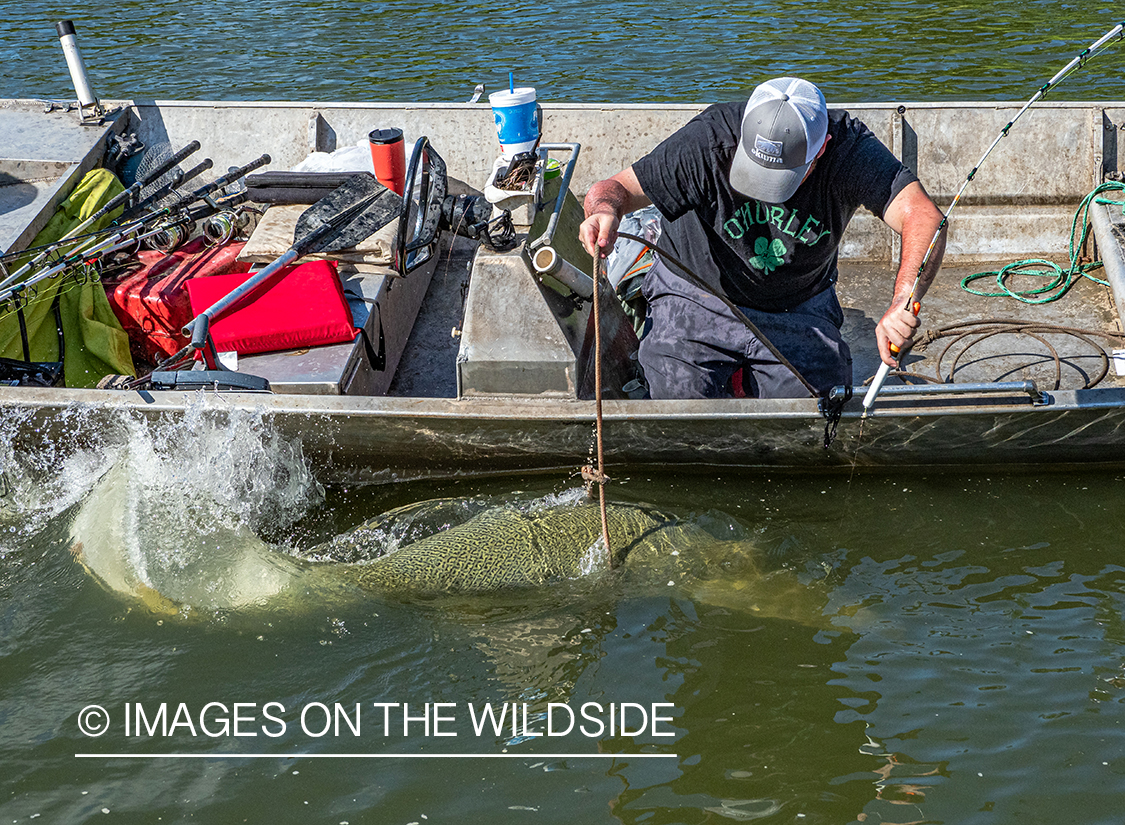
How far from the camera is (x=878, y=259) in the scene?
248 inches

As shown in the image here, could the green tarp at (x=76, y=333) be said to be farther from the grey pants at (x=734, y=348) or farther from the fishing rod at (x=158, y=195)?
the grey pants at (x=734, y=348)

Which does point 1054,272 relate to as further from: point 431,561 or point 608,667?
point 431,561

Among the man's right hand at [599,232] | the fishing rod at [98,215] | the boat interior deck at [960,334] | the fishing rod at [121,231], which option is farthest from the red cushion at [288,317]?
the man's right hand at [599,232]

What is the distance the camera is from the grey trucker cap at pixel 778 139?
12.9 ft

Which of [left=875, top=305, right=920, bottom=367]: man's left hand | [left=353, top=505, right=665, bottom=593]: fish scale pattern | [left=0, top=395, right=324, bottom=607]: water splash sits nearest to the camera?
[left=875, top=305, right=920, bottom=367]: man's left hand

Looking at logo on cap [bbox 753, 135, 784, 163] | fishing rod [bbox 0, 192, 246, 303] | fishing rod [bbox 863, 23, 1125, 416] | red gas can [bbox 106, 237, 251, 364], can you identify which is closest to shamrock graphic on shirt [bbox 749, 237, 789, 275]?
logo on cap [bbox 753, 135, 784, 163]

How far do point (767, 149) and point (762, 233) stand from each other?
0.46 meters

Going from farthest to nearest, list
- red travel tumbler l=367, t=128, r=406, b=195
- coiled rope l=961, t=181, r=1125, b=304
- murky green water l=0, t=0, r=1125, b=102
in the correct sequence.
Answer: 1. murky green water l=0, t=0, r=1125, b=102
2. coiled rope l=961, t=181, r=1125, b=304
3. red travel tumbler l=367, t=128, r=406, b=195

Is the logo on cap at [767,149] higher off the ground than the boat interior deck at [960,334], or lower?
higher

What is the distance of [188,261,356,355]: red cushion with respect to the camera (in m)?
4.73

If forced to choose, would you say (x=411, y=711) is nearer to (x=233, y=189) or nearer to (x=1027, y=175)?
(x=233, y=189)

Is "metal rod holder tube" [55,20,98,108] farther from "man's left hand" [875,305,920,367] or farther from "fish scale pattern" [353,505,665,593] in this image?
"man's left hand" [875,305,920,367]

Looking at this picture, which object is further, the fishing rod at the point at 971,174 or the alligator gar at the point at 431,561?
the alligator gar at the point at 431,561

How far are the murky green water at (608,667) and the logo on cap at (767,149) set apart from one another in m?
1.52
